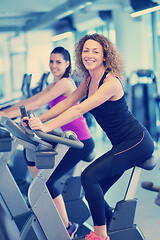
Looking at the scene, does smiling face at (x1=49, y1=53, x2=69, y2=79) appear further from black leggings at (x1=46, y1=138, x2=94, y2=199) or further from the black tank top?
the black tank top

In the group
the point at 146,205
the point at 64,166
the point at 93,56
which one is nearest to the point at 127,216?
the point at 64,166

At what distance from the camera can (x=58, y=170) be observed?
273 centimetres

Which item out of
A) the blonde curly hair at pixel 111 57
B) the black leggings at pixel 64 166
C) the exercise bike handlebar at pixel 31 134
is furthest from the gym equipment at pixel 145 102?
the exercise bike handlebar at pixel 31 134

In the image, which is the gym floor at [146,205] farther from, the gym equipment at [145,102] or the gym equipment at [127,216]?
the gym equipment at [145,102]

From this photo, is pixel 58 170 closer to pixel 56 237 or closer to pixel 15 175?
pixel 56 237

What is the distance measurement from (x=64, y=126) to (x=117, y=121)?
2.36 feet

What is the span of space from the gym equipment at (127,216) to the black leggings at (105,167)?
13 centimetres

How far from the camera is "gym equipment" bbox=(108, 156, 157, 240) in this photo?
2.45 m

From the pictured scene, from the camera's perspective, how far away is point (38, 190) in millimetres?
2391

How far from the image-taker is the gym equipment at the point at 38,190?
2098mm

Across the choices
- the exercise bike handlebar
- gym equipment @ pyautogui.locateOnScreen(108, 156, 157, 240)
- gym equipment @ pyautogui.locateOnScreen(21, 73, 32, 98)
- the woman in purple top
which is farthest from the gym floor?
gym equipment @ pyautogui.locateOnScreen(21, 73, 32, 98)

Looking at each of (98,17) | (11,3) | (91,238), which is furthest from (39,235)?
(98,17)

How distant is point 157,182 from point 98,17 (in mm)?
7753

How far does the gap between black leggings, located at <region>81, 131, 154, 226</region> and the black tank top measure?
4 cm
